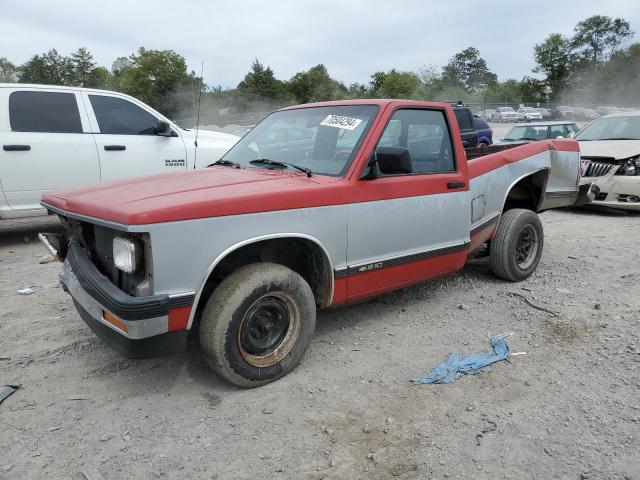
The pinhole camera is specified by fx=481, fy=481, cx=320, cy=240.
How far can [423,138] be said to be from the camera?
3.83 m

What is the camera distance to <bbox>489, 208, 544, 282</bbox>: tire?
4586 mm

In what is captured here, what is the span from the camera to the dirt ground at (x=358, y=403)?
7.54ft

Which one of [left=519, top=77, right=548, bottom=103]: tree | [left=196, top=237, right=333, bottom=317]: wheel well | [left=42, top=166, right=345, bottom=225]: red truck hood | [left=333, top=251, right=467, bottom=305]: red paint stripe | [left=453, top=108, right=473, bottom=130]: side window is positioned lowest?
[left=333, top=251, right=467, bottom=305]: red paint stripe

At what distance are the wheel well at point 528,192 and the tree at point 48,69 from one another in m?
46.7

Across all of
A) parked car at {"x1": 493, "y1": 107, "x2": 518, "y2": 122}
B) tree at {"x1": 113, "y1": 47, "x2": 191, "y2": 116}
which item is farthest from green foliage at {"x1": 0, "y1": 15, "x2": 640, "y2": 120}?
parked car at {"x1": 493, "y1": 107, "x2": 518, "y2": 122}

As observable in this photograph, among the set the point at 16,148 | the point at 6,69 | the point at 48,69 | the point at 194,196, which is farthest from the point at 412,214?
the point at 6,69

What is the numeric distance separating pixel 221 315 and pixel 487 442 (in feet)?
5.01

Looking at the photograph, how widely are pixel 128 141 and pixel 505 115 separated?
44.1 metres

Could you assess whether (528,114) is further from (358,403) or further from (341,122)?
(358,403)

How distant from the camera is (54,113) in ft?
19.9

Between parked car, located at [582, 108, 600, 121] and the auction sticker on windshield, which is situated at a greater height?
parked car, located at [582, 108, 600, 121]

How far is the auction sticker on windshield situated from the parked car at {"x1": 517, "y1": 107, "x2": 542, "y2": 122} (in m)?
44.3

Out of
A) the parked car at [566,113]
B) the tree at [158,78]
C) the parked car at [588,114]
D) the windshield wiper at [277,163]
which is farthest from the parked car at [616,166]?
the parked car at [566,113]

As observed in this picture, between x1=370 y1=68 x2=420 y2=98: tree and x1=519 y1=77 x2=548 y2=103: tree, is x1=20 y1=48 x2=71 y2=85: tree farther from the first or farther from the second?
x1=519 y1=77 x2=548 y2=103: tree
